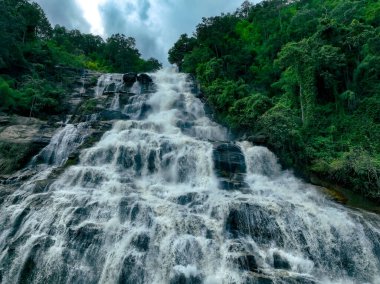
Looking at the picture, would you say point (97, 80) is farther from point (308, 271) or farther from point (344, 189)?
point (308, 271)

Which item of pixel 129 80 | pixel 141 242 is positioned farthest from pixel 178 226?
pixel 129 80

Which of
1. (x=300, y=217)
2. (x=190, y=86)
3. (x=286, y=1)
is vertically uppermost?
(x=286, y=1)

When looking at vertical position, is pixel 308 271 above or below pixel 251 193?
below

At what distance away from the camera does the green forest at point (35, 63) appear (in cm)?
2951

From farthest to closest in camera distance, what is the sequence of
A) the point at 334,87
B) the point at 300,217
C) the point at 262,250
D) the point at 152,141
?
the point at 334,87 → the point at 152,141 → the point at 300,217 → the point at 262,250

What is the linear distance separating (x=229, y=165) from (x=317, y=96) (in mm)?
12007

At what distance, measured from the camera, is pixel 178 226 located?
571 inches

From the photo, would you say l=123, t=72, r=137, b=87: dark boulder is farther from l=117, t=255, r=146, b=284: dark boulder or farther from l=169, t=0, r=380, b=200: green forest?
l=117, t=255, r=146, b=284: dark boulder

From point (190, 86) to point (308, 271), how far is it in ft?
90.5

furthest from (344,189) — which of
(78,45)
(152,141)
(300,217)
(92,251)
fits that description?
(78,45)

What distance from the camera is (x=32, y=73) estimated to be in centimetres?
3491

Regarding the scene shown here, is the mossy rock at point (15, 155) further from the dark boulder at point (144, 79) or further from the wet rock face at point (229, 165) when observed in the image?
the dark boulder at point (144, 79)

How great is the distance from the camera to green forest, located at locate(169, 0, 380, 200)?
2219 cm

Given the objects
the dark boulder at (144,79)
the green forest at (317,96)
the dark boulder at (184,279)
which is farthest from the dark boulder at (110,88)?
the dark boulder at (184,279)
